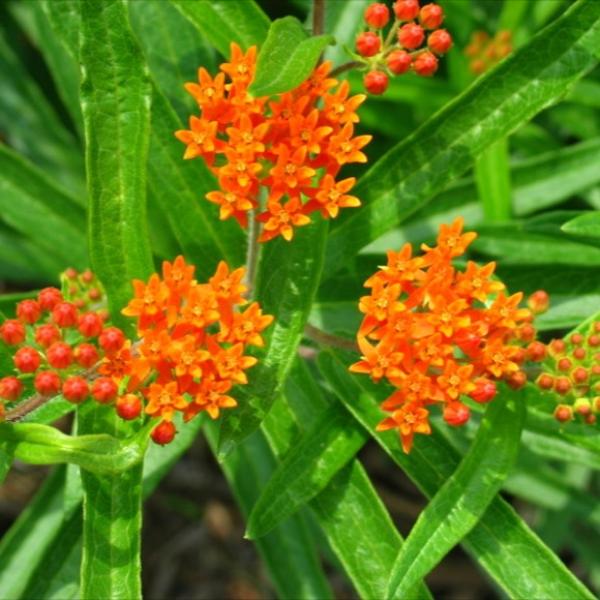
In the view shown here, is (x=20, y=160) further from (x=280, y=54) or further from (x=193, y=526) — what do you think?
(x=193, y=526)

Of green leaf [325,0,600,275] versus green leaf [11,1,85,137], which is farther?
green leaf [11,1,85,137]

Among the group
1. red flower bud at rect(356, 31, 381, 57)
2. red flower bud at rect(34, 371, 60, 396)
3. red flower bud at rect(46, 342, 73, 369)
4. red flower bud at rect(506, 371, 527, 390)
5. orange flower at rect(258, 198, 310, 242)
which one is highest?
red flower bud at rect(356, 31, 381, 57)

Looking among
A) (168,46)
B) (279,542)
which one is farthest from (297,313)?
(168,46)

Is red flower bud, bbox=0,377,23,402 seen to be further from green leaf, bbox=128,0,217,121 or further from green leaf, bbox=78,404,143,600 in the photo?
green leaf, bbox=128,0,217,121

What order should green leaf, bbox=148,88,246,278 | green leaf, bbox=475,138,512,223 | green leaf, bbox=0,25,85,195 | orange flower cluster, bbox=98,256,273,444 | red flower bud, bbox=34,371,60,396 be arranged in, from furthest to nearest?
green leaf, bbox=0,25,85,195
green leaf, bbox=475,138,512,223
green leaf, bbox=148,88,246,278
orange flower cluster, bbox=98,256,273,444
red flower bud, bbox=34,371,60,396

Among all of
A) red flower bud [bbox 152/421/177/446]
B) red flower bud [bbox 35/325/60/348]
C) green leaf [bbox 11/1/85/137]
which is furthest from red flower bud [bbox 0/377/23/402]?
green leaf [bbox 11/1/85/137]

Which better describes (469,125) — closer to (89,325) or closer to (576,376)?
(576,376)

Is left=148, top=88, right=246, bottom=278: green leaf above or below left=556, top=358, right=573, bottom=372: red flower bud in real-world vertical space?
above
